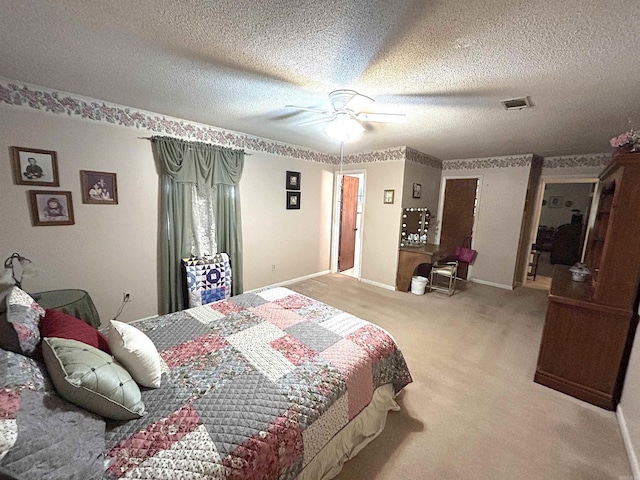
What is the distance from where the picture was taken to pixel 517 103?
2.21 meters

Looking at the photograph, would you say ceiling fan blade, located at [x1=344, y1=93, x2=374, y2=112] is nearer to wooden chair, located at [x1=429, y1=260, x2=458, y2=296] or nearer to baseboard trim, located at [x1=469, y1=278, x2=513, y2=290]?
wooden chair, located at [x1=429, y1=260, x2=458, y2=296]

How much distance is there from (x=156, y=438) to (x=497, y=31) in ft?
7.87

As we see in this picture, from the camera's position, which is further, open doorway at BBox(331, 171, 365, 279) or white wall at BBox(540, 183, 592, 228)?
white wall at BBox(540, 183, 592, 228)

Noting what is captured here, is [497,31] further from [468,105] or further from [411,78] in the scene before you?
[468,105]

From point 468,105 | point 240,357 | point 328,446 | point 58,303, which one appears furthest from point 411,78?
point 58,303

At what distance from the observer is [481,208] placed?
16.2 feet

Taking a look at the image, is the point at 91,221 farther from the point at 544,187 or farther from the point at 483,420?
→ the point at 544,187

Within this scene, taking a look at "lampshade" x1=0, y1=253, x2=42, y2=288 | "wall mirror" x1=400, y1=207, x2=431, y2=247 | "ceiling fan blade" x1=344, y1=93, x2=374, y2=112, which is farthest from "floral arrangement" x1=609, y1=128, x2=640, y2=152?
"lampshade" x1=0, y1=253, x2=42, y2=288

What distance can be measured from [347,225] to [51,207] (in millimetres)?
4361

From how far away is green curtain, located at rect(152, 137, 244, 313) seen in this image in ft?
9.91

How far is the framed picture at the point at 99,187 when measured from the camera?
8.43 feet

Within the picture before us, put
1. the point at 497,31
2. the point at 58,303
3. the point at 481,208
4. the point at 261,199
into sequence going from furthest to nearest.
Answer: the point at 481,208 → the point at 261,199 → the point at 58,303 → the point at 497,31

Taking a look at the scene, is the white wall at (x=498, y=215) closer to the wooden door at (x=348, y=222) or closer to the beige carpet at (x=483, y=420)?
the beige carpet at (x=483, y=420)

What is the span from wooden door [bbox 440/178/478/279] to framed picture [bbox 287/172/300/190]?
299cm
